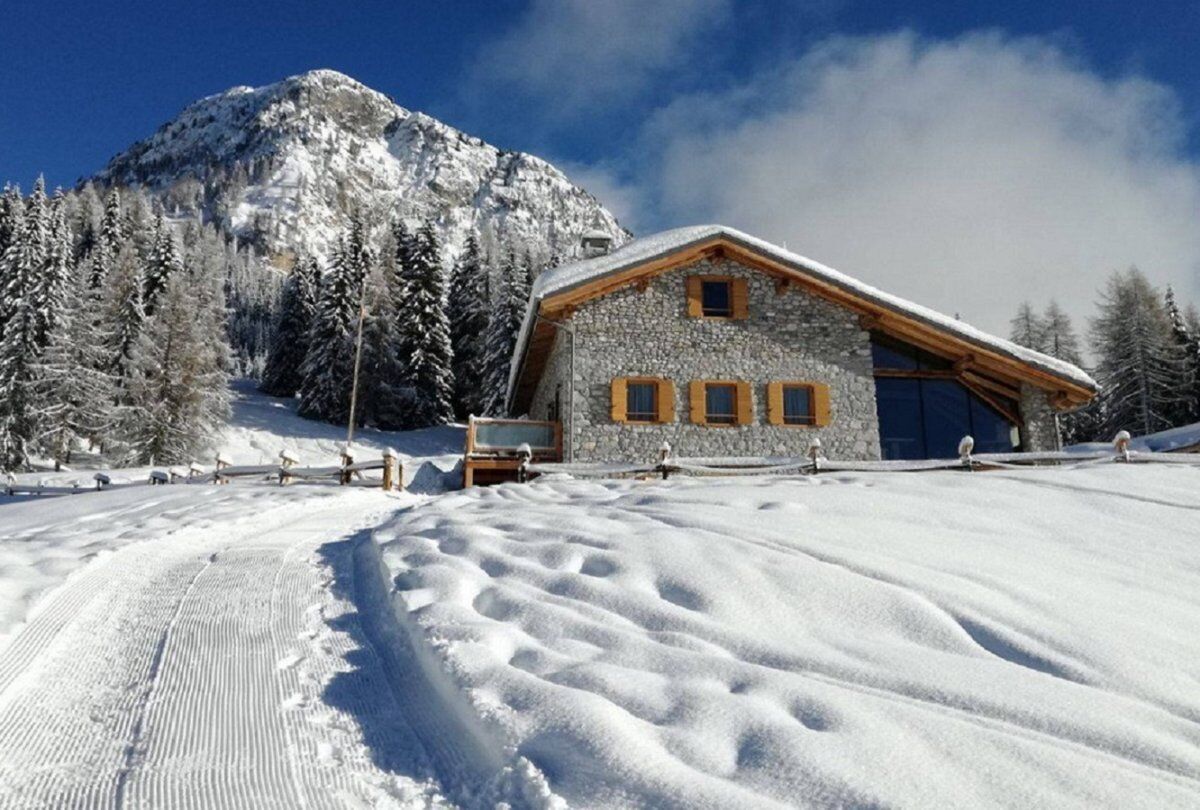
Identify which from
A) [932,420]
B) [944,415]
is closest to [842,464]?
[932,420]

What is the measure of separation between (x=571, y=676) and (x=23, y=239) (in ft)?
132

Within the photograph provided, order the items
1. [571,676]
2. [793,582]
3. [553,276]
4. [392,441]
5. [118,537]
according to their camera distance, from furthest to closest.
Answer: [392,441] < [553,276] < [118,537] < [793,582] < [571,676]

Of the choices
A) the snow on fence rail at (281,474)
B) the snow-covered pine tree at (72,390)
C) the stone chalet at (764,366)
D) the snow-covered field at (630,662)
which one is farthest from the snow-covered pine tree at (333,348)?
the snow-covered field at (630,662)

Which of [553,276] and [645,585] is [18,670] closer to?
[645,585]

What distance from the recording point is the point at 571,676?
12.3 feet

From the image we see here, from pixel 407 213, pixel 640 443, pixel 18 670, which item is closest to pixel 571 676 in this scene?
pixel 18 670

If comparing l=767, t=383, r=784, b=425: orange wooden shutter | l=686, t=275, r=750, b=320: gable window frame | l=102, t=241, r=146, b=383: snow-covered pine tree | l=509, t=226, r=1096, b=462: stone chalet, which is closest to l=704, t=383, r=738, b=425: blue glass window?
l=509, t=226, r=1096, b=462: stone chalet

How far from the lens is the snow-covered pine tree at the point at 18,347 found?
98.1ft

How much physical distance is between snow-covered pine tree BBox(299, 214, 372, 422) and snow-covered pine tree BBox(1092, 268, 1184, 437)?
35.7 metres

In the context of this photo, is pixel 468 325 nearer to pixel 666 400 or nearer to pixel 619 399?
pixel 619 399

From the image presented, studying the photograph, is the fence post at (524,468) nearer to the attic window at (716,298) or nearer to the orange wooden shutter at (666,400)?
the orange wooden shutter at (666,400)

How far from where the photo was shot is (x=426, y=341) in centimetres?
4091

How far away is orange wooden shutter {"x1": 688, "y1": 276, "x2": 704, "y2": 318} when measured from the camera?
17.8 meters

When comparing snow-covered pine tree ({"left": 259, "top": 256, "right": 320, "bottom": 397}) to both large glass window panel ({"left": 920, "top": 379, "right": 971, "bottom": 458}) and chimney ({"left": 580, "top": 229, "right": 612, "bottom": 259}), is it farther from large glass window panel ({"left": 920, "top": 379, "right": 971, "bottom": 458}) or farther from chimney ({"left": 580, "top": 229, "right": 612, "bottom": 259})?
large glass window panel ({"left": 920, "top": 379, "right": 971, "bottom": 458})
